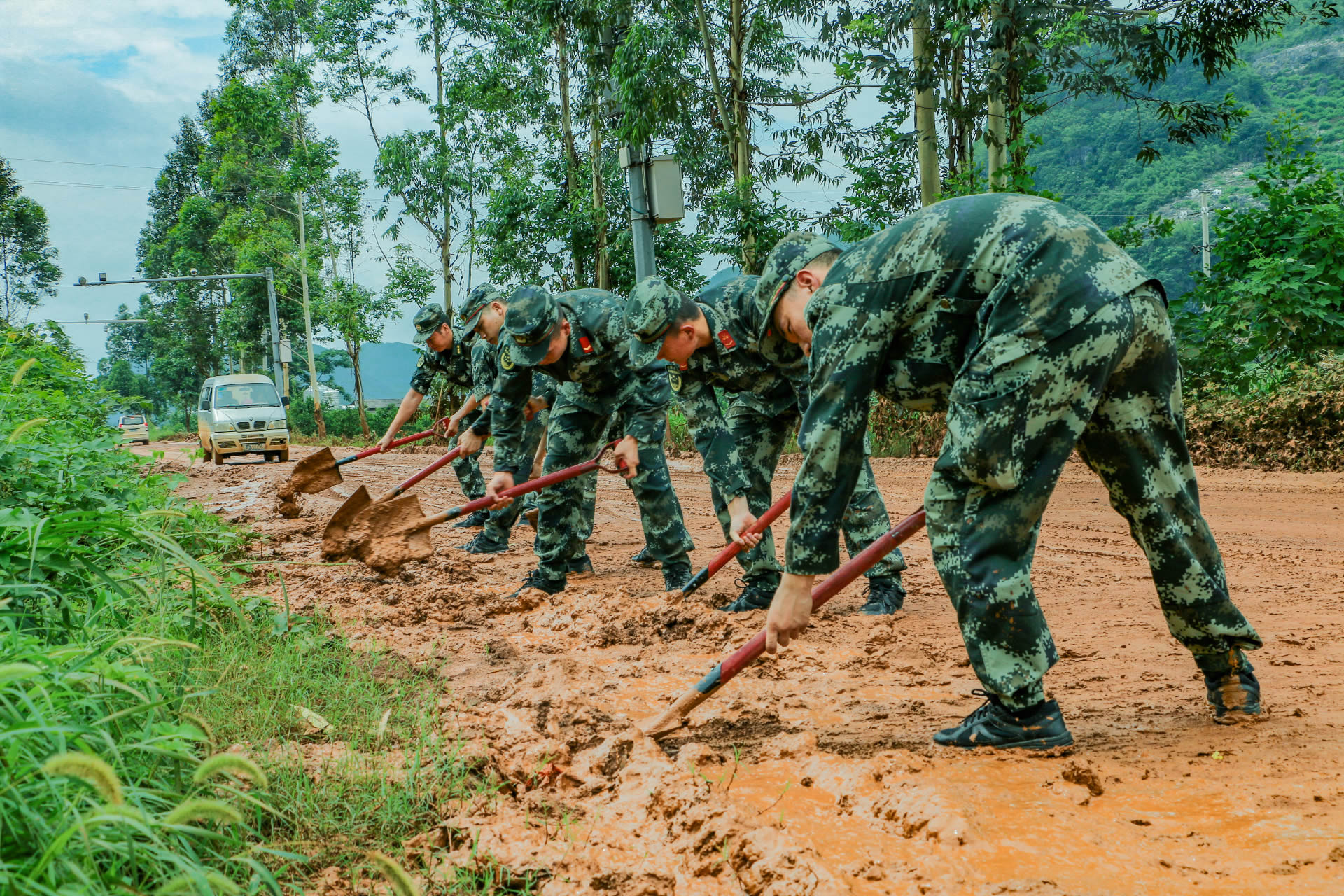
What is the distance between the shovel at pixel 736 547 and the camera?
4.50 metres

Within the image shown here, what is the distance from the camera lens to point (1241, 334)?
9.91 metres

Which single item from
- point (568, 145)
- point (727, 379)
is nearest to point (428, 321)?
point (727, 379)

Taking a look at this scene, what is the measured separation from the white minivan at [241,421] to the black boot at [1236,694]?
19.2 m

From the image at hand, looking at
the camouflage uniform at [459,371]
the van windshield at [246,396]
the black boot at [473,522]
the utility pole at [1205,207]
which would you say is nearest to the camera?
the camouflage uniform at [459,371]

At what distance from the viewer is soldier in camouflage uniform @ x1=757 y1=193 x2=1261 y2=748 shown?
2.48 meters

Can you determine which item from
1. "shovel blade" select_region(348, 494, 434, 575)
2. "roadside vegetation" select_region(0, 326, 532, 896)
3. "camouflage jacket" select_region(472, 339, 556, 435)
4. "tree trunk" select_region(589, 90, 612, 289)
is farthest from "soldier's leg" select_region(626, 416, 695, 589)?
"tree trunk" select_region(589, 90, 612, 289)

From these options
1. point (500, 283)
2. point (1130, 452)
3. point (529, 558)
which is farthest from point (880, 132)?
point (1130, 452)

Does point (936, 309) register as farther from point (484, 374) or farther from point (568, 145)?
point (568, 145)

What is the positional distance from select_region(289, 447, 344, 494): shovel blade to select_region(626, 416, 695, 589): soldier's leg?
13.8ft

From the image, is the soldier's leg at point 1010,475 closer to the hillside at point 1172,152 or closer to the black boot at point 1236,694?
the black boot at point 1236,694

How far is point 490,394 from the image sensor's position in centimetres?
759

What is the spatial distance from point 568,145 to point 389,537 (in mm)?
15518

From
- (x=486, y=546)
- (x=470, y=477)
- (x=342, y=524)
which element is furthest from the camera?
(x=470, y=477)

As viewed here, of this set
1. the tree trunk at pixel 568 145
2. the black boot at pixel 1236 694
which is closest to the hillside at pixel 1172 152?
the tree trunk at pixel 568 145
